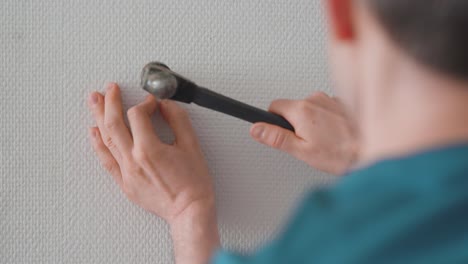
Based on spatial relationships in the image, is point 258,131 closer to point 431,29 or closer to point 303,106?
point 303,106

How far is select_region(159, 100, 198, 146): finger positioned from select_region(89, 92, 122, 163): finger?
0.07 meters

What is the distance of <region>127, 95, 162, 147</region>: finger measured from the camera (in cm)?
60

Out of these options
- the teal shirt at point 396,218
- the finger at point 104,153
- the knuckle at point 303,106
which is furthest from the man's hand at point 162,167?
the teal shirt at point 396,218

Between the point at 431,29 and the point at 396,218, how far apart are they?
0.34ft

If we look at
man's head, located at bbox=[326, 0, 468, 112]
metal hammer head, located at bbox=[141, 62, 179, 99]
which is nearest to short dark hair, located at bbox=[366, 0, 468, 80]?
man's head, located at bbox=[326, 0, 468, 112]

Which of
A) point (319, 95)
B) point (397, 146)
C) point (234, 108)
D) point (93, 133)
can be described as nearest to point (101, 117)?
point (93, 133)

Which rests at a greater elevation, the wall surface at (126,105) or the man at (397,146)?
the man at (397,146)

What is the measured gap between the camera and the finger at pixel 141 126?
599 millimetres

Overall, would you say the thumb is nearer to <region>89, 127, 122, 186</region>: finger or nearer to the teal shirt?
<region>89, 127, 122, 186</region>: finger

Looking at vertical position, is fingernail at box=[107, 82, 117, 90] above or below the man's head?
below

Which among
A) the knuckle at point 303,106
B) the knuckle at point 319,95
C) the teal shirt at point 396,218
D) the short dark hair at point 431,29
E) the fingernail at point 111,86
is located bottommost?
the fingernail at point 111,86

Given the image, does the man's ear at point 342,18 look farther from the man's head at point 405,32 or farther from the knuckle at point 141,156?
the knuckle at point 141,156

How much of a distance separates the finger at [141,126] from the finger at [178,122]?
21mm

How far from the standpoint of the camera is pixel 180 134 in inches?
24.4
